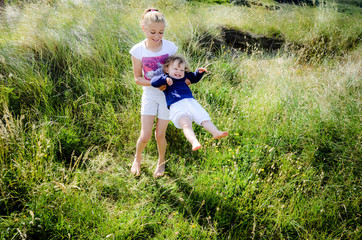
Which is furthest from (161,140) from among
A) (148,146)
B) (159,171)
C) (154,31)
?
(154,31)

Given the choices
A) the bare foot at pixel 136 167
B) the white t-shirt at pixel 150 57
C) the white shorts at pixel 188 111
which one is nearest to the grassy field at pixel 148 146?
the bare foot at pixel 136 167

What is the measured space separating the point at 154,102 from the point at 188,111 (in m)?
0.57

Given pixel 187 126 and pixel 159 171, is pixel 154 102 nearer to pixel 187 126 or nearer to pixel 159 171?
pixel 187 126

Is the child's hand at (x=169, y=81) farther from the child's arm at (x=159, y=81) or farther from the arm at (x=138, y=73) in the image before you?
the arm at (x=138, y=73)

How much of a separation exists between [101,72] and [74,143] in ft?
4.48

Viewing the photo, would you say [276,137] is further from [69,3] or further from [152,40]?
[69,3]

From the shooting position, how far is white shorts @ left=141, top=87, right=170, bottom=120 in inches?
102

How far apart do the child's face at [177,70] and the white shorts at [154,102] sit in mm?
319

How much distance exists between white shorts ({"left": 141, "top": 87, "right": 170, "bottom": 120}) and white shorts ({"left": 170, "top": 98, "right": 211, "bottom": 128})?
0.36 meters

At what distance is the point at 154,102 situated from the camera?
261 centimetres

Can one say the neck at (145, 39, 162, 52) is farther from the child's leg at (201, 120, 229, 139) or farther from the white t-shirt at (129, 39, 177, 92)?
the child's leg at (201, 120, 229, 139)

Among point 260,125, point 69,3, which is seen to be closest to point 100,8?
point 69,3

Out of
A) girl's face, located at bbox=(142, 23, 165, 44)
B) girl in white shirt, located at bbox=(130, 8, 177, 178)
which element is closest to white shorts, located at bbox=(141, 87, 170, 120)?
girl in white shirt, located at bbox=(130, 8, 177, 178)

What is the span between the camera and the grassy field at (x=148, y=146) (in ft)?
7.40
